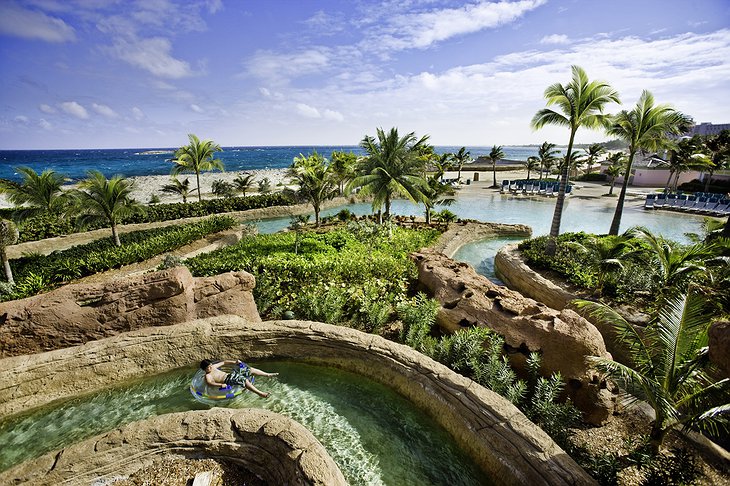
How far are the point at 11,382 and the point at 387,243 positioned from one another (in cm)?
1290

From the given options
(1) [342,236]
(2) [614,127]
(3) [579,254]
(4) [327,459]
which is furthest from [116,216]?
(2) [614,127]

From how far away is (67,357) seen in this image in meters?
7.07

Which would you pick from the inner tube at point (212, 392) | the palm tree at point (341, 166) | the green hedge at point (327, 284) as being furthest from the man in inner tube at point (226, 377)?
the palm tree at point (341, 166)

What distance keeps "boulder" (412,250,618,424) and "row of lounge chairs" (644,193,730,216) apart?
28.5m

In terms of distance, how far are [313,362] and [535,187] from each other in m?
38.2

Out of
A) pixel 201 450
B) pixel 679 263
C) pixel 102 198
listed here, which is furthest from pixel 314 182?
pixel 679 263

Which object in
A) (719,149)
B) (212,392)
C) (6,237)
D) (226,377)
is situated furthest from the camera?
(719,149)

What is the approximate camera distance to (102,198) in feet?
51.3

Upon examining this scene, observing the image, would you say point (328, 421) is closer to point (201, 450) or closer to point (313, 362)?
point (313, 362)

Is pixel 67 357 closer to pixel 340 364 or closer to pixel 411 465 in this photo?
pixel 340 364

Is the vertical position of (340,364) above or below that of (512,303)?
below

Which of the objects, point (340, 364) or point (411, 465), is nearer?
point (411, 465)

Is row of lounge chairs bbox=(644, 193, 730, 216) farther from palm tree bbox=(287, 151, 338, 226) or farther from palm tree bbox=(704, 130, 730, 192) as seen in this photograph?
palm tree bbox=(287, 151, 338, 226)

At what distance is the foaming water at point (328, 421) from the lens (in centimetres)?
558
